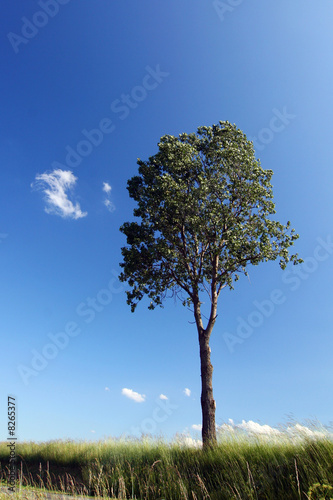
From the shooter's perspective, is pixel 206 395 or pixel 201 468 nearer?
pixel 201 468

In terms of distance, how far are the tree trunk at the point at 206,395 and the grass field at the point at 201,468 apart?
1.53 metres

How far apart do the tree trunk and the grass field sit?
1.53 meters

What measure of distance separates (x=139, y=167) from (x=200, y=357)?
41.1 ft

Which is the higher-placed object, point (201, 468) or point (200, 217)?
point (200, 217)

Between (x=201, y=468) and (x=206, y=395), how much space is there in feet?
14.4

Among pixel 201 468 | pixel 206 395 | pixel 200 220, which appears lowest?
pixel 201 468

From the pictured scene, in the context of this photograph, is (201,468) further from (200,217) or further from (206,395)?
(200,217)

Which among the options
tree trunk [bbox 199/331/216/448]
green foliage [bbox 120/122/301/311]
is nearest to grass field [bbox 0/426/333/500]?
tree trunk [bbox 199/331/216/448]

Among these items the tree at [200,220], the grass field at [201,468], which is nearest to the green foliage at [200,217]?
the tree at [200,220]

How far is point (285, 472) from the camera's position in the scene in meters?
8.69

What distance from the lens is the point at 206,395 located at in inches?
639

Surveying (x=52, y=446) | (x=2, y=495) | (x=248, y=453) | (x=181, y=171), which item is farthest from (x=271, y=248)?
(x=52, y=446)

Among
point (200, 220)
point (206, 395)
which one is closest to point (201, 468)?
point (206, 395)

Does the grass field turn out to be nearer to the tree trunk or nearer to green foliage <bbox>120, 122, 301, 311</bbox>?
the tree trunk
